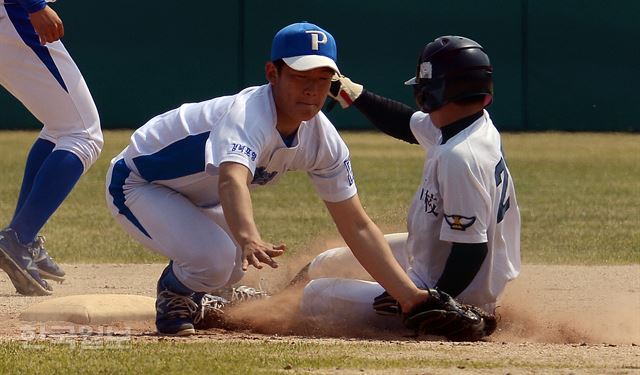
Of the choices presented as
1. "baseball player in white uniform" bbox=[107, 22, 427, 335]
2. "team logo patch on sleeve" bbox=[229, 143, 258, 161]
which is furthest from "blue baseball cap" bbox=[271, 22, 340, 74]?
"team logo patch on sleeve" bbox=[229, 143, 258, 161]

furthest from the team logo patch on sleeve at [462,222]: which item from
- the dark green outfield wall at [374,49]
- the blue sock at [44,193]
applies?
the dark green outfield wall at [374,49]

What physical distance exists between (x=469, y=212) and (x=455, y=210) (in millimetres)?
51

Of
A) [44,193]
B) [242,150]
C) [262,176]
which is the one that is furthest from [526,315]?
[44,193]

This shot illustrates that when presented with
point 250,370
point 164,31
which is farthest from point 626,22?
point 250,370

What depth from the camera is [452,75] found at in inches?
192

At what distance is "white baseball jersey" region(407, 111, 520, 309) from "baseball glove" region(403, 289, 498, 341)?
16cm

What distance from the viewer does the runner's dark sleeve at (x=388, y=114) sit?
5.62 m

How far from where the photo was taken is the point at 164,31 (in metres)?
19.2

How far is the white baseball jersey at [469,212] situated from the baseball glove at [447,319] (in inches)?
6.4

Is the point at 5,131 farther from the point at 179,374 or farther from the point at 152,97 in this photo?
the point at 179,374

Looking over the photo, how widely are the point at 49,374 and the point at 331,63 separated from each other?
4.87 ft

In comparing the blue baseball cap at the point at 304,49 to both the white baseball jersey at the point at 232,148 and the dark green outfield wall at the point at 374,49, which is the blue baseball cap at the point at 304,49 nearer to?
the white baseball jersey at the point at 232,148

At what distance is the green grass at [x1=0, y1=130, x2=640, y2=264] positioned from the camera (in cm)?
810

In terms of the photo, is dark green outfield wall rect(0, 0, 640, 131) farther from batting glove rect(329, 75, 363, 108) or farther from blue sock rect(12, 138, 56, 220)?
batting glove rect(329, 75, 363, 108)
